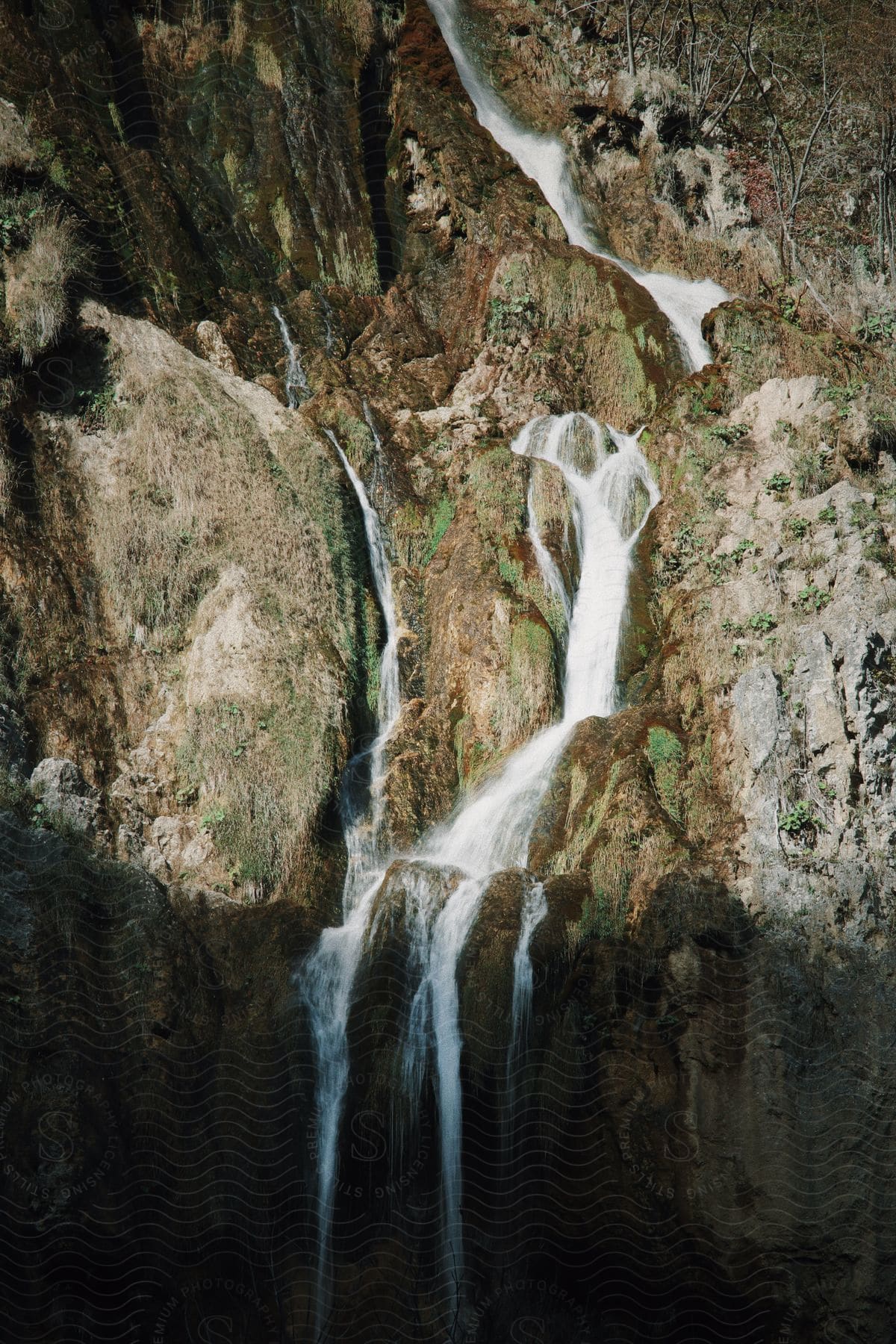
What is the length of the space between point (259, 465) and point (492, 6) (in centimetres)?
1315

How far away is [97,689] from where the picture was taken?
13.8 m

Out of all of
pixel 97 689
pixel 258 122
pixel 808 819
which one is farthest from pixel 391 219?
pixel 808 819

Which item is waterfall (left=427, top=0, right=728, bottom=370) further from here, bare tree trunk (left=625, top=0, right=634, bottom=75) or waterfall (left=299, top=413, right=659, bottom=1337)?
waterfall (left=299, top=413, right=659, bottom=1337)

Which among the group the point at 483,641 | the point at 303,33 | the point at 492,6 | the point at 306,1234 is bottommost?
the point at 306,1234

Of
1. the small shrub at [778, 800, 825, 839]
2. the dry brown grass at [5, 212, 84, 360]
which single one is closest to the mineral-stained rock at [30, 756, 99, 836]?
the dry brown grass at [5, 212, 84, 360]

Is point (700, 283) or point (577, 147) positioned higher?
point (577, 147)

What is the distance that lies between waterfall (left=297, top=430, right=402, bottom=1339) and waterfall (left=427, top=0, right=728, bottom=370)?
→ 8.40 meters

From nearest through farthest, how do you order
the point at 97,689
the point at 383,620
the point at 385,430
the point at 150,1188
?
1. the point at 150,1188
2. the point at 97,689
3. the point at 383,620
4. the point at 385,430

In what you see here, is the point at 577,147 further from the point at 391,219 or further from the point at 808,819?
the point at 808,819

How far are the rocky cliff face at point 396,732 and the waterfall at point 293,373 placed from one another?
0.12 metres

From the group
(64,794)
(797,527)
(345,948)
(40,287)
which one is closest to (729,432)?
(797,527)

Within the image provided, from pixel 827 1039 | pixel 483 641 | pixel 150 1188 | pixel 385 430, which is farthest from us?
pixel 385 430

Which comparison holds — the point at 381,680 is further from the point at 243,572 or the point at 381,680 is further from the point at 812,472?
the point at 812,472

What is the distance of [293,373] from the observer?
18156mm
